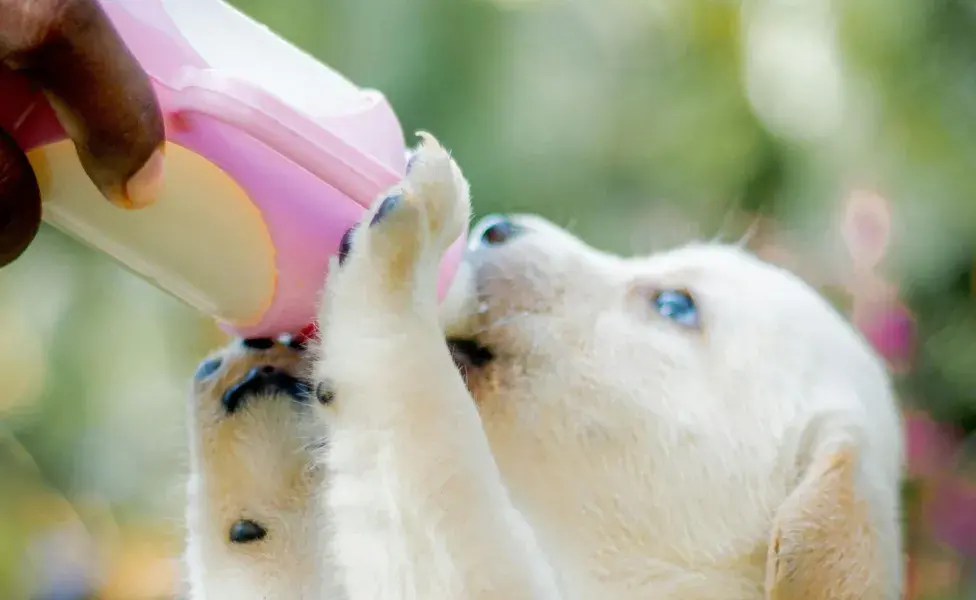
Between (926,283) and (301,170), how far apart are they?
123cm

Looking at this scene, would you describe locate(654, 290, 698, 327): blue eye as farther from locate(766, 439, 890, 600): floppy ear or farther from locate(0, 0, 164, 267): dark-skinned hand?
locate(0, 0, 164, 267): dark-skinned hand

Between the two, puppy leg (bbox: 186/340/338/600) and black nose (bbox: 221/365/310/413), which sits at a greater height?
black nose (bbox: 221/365/310/413)

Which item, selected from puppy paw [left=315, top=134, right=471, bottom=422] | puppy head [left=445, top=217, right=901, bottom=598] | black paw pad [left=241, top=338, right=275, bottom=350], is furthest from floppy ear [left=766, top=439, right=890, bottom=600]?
black paw pad [left=241, top=338, right=275, bottom=350]

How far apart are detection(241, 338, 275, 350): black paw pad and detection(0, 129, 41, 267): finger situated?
23cm

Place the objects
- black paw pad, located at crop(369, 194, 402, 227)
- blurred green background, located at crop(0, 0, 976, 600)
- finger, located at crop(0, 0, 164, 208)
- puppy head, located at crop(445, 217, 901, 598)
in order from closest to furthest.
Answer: finger, located at crop(0, 0, 164, 208) → black paw pad, located at crop(369, 194, 402, 227) → puppy head, located at crop(445, 217, 901, 598) → blurred green background, located at crop(0, 0, 976, 600)

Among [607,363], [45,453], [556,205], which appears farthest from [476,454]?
[45,453]

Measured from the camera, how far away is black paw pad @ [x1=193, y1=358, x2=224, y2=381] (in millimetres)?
754

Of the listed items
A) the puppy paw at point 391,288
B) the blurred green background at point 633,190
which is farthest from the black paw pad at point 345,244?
the blurred green background at point 633,190

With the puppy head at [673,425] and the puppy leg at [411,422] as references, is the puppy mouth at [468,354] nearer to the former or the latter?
the puppy head at [673,425]

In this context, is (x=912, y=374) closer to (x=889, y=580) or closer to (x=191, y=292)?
(x=889, y=580)

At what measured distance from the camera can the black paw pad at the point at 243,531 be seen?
29.2 inches

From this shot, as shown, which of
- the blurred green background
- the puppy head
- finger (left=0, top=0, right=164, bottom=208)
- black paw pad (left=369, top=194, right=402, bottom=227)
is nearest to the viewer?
finger (left=0, top=0, right=164, bottom=208)

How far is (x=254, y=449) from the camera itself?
0.74 meters

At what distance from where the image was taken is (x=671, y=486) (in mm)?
718
